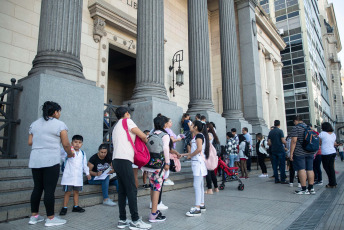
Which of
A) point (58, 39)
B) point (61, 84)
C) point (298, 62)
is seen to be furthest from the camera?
point (298, 62)

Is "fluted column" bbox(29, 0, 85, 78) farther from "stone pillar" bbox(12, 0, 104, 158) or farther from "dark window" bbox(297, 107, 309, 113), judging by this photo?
"dark window" bbox(297, 107, 309, 113)

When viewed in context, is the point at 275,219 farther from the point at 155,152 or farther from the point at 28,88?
the point at 28,88

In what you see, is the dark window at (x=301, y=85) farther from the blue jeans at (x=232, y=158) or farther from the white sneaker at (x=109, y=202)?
the white sneaker at (x=109, y=202)

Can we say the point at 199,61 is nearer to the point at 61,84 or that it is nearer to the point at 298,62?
the point at 61,84

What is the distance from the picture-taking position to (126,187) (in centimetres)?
346

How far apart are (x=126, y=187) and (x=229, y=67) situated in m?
11.6

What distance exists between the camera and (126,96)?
53.3ft

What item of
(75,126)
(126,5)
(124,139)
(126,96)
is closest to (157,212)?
(124,139)

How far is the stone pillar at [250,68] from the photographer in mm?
16203

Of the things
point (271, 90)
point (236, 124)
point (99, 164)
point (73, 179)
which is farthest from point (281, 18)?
point (73, 179)

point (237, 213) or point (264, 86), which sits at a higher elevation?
point (264, 86)

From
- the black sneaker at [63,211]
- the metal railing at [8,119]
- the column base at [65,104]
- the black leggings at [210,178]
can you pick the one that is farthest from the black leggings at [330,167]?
the metal railing at [8,119]

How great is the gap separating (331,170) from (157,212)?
18.5ft

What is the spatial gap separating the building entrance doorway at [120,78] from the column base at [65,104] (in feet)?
29.2
